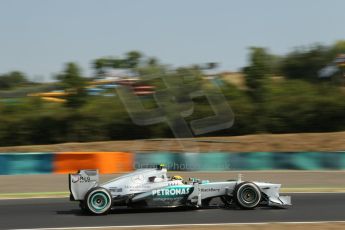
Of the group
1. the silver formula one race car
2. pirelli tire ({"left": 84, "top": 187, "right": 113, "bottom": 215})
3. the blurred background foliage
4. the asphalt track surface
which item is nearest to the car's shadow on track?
the asphalt track surface

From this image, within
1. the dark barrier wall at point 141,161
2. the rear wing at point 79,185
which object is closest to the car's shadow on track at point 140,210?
the rear wing at point 79,185

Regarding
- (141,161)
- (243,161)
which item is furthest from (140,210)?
(243,161)

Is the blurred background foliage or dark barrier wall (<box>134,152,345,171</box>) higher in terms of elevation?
the blurred background foliage

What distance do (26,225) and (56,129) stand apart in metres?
25.4

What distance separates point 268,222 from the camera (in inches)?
389

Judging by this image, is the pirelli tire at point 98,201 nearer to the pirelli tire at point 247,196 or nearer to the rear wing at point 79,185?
the rear wing at point 79,185

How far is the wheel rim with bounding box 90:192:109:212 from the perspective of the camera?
11.2 m

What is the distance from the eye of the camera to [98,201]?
11250 mm

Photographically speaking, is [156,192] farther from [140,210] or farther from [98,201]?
[98,201]

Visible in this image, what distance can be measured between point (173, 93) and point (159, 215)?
22017 millimetres

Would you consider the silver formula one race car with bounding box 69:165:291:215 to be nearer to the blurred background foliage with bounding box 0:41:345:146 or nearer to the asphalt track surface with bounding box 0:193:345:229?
the asphalt track surface with bounding box 0:193:345:229

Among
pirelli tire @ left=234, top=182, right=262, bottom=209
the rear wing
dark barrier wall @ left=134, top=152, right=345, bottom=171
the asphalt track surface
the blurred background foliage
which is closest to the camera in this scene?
the asphalt track surface

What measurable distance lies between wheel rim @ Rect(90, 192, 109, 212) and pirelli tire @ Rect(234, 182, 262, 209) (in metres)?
2.76

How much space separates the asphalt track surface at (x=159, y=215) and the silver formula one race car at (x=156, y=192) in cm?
21
